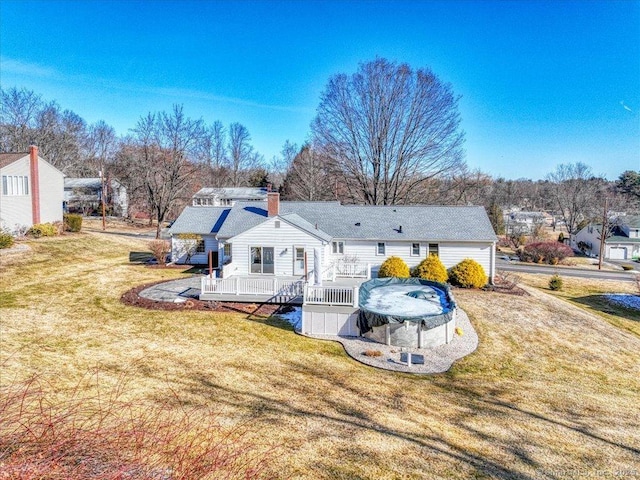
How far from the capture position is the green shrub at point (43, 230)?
28000 millimetres

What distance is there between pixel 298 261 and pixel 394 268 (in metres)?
5.79

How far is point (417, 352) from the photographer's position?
41.8ft

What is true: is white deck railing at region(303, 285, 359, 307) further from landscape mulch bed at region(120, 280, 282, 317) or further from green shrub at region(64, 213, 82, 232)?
green shrub at region(64, 213, 82, 232)

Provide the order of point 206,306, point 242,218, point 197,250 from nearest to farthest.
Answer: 1. point 206,306
2. point 242,218
3. point 197,250

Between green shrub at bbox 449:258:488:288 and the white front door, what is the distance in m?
8.87

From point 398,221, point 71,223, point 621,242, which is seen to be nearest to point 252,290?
point 398,221

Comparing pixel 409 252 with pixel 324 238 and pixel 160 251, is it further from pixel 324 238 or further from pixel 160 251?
pixel 160 251

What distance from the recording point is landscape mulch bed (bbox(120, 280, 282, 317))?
52.4 feet

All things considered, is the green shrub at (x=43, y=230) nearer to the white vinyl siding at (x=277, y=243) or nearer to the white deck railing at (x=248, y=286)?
the white vinyl siding at (x=277, y=243)

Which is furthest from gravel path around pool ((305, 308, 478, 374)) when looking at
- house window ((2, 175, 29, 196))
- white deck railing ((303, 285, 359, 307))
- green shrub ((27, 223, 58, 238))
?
house window ((2, 175, 29, 196))

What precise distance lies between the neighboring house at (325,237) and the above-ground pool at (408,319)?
11.3 ft

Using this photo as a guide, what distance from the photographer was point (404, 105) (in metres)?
31.7

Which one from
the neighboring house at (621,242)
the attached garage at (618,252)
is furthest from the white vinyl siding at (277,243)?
the attached garage at (618,252)

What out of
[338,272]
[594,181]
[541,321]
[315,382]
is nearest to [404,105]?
[338,272]
